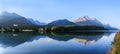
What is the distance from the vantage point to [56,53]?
4375cm

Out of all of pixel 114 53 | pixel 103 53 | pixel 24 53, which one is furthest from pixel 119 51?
pixel 24 53

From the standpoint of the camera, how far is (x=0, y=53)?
44406mm

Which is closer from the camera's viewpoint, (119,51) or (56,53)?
(119,51)

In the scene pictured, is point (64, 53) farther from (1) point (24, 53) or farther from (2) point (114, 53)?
(2) point (114, 53)

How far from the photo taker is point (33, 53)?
43.8m

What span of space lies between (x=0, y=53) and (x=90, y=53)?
13.0 metres

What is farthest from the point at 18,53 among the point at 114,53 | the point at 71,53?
the point at 114,53

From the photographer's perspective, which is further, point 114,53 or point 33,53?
point 33,53

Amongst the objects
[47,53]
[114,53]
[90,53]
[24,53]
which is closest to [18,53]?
[24,53]

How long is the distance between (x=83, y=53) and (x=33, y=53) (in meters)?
7.14

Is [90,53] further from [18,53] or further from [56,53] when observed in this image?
[18,53]

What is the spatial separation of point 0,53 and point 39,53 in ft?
18.6

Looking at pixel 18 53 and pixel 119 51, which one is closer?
pixel 119 51

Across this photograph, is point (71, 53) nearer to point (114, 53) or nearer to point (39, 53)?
point (39, 53)
